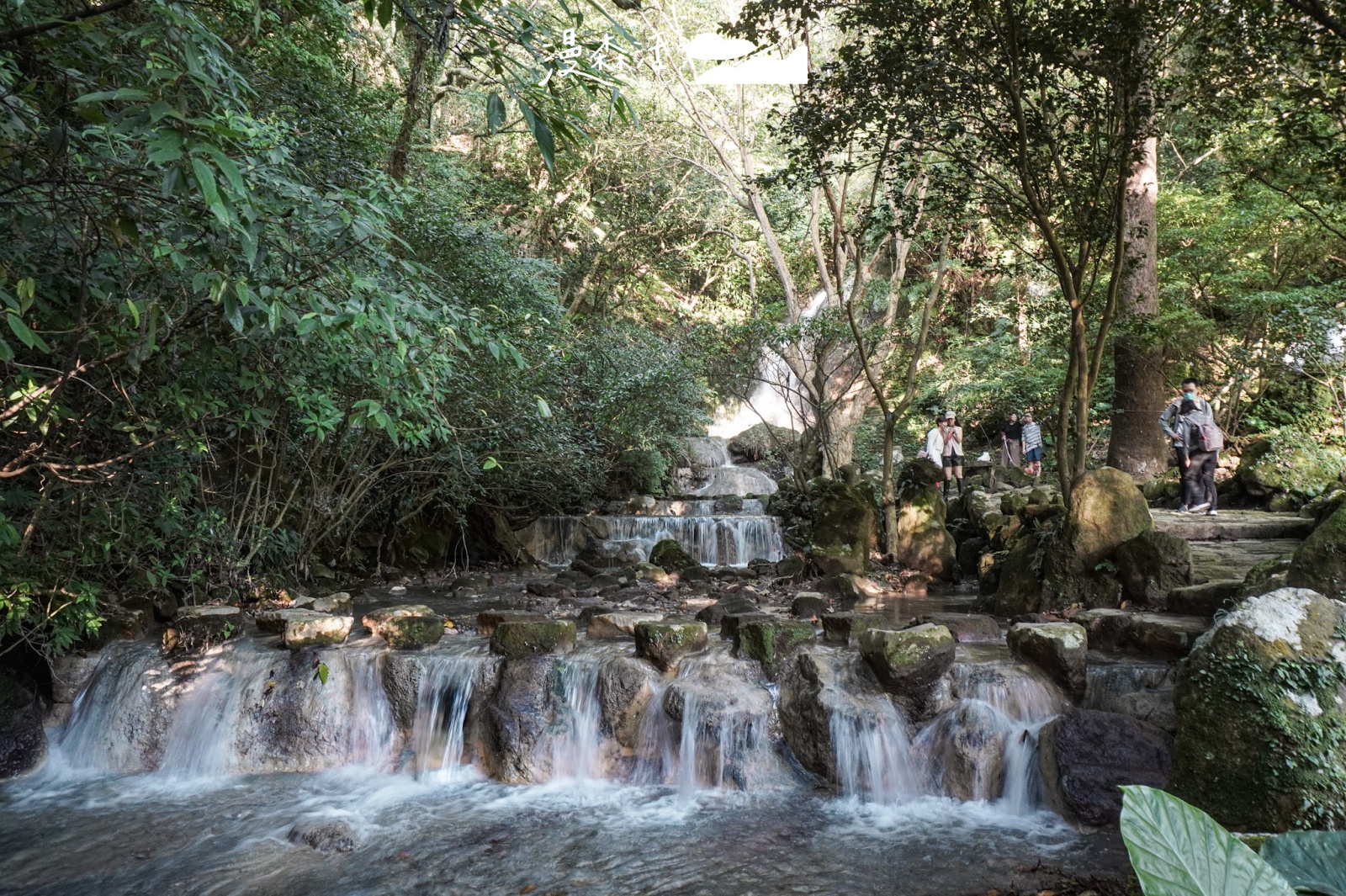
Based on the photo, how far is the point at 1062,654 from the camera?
18.7 ft

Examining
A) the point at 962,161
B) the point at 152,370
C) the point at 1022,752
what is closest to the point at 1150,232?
the point at 962,161

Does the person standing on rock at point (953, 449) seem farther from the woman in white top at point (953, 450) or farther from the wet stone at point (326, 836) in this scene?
the wet stone at point (326, 836)

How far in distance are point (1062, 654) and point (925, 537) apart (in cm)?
561

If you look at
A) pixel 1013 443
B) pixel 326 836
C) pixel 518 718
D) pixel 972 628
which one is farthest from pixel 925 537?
pixel 326 836

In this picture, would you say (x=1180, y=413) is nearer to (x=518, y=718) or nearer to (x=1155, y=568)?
(x=1155, y=568)

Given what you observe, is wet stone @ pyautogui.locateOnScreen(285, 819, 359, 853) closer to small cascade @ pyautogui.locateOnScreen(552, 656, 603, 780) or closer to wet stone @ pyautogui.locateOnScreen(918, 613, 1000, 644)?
small cascade @ pyautogui.locateOnScreen(552, 656, 603, 780)

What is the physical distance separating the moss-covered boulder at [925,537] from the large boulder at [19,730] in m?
9.68

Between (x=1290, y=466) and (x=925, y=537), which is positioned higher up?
(x=1290, y=466)

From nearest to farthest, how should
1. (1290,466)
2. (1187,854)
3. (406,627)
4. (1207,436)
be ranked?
(1187,854), (406,627), (1207,436), (1290,466)

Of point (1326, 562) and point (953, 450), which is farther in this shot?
point (953, 450)

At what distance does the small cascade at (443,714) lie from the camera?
6215 millimetres

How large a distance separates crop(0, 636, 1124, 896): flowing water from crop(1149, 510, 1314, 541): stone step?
15.8 feet

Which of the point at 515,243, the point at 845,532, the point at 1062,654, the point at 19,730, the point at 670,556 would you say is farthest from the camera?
the point at 515,243

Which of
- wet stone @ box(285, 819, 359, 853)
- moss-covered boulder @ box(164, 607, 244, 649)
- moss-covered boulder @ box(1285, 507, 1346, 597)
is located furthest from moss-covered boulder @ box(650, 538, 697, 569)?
moss-covered boulder @ box(1285, 507, 1346, 597)
